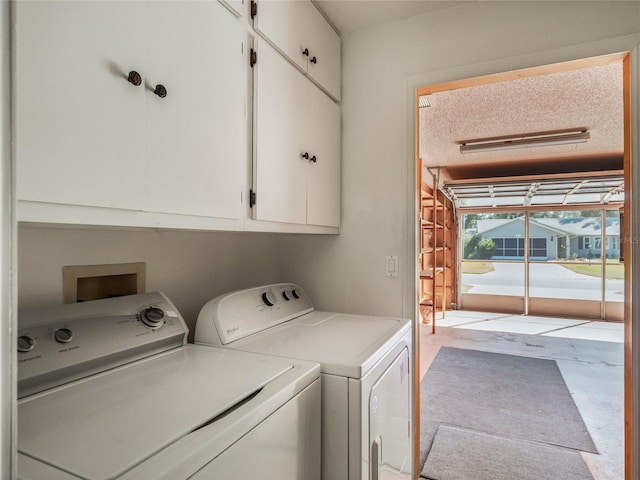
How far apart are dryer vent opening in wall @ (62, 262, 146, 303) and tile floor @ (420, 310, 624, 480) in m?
2.66

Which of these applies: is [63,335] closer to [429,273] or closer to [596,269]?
[429,273]

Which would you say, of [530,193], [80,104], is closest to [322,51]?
[80,104]

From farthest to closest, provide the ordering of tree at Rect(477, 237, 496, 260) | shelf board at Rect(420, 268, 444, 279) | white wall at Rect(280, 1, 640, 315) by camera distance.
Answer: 1. tree at Rect(477, 237, 496, 260)
2. shelf board at Rect(420, 268, 444, 279)
3. white wall at Rect(280, 1, 640, 315)

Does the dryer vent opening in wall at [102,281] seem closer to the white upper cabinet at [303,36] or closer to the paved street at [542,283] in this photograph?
the white upper cabinet at [303,36]

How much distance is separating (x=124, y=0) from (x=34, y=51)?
11.3 inches

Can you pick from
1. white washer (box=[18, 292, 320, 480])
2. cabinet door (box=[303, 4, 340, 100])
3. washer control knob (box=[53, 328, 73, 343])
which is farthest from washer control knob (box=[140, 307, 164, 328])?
cabinet door (box=[303, 4, 340, 100])

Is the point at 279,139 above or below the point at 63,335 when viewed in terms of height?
above

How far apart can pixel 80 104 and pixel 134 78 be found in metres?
0.16

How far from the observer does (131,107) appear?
0.91m

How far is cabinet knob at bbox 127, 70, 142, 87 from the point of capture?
35.3 inches

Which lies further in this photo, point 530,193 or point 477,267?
point 477,267

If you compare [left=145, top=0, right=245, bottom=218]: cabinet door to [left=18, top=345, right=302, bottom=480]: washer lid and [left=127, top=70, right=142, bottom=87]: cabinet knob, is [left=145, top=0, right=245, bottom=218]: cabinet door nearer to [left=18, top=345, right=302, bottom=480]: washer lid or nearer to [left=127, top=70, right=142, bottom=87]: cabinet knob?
[left=127, top=70, right=142, bottom=87]: cabinet knob

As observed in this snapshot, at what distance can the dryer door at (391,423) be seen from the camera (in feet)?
4.02

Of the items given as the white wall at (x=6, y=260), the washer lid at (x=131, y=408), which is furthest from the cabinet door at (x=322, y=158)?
the white wall at (x=6, y=260)
